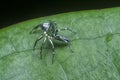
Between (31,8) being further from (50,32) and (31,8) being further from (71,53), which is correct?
(71,53)

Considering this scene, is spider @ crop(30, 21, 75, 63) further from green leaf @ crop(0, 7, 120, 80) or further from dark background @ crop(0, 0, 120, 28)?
dark background @ crop(0, 0, 120, 28)

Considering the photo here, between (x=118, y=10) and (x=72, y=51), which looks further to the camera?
(x=118, y=10)

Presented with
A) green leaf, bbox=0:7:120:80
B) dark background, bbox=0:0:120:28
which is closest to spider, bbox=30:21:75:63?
green leaf, bbox=0:7:120:80

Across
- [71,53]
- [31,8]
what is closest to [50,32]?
[71,53]

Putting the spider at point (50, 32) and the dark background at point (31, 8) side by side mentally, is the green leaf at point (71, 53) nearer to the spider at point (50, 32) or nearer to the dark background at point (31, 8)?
the spider at point (50, 32)

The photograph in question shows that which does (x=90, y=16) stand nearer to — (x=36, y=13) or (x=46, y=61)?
(x=46, y=61)

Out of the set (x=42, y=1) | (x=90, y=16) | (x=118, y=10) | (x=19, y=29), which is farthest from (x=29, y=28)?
(x=42, y=1)

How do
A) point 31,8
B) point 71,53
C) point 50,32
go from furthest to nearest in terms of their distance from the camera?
point 31,8
point 50,32
point 71,53

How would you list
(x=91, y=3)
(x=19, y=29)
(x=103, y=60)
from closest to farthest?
(x=103, y=60)
(x=19, y=29)
(x=91, y=3)
